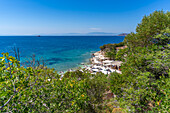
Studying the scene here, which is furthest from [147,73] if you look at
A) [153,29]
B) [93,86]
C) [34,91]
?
[34,91]

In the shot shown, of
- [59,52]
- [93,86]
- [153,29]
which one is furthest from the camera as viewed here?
[59,52]

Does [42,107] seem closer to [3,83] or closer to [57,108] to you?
[57,108]

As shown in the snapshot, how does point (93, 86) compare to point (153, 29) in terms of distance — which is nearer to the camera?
point (93, 86)

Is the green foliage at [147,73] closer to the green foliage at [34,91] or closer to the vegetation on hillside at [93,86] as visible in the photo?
the vegetation on hillside at [93,86]

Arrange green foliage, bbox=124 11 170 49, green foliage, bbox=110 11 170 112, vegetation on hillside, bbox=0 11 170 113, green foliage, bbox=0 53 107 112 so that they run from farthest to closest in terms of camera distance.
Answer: green foliage, bbox=124 11 170 49 → green foliage, bbox=110 11 170 112 → vegetation on hillside, bbox=0 11 170 113 → green foliage, bbox=0 53 107 112

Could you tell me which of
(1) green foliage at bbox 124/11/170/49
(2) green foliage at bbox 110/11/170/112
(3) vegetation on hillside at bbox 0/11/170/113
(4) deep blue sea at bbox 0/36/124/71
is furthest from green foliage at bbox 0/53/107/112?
(4) deep blue sea at bbox 0/36/124/71

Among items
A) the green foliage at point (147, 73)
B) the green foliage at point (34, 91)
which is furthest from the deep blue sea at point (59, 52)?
the green foliage at point (147, 73)

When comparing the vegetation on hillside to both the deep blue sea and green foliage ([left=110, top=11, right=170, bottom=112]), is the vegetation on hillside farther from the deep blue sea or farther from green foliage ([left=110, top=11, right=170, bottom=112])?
the deep blue sea

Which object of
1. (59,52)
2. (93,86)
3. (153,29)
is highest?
(153,29)

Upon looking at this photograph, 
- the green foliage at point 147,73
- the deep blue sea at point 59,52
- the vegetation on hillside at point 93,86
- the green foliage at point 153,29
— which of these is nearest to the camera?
the vegetation on hillside at point 93,86

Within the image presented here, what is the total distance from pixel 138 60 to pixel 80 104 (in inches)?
158

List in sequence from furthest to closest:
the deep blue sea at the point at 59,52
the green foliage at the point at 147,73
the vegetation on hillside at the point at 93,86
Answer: the deep blue sea at the point at 59,52
the green foliage at the point at 147,73
the vegetation on hillside at the point at 93,86

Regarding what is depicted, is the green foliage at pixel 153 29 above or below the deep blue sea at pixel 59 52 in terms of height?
above

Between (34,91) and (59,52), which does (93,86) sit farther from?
(59,52)
